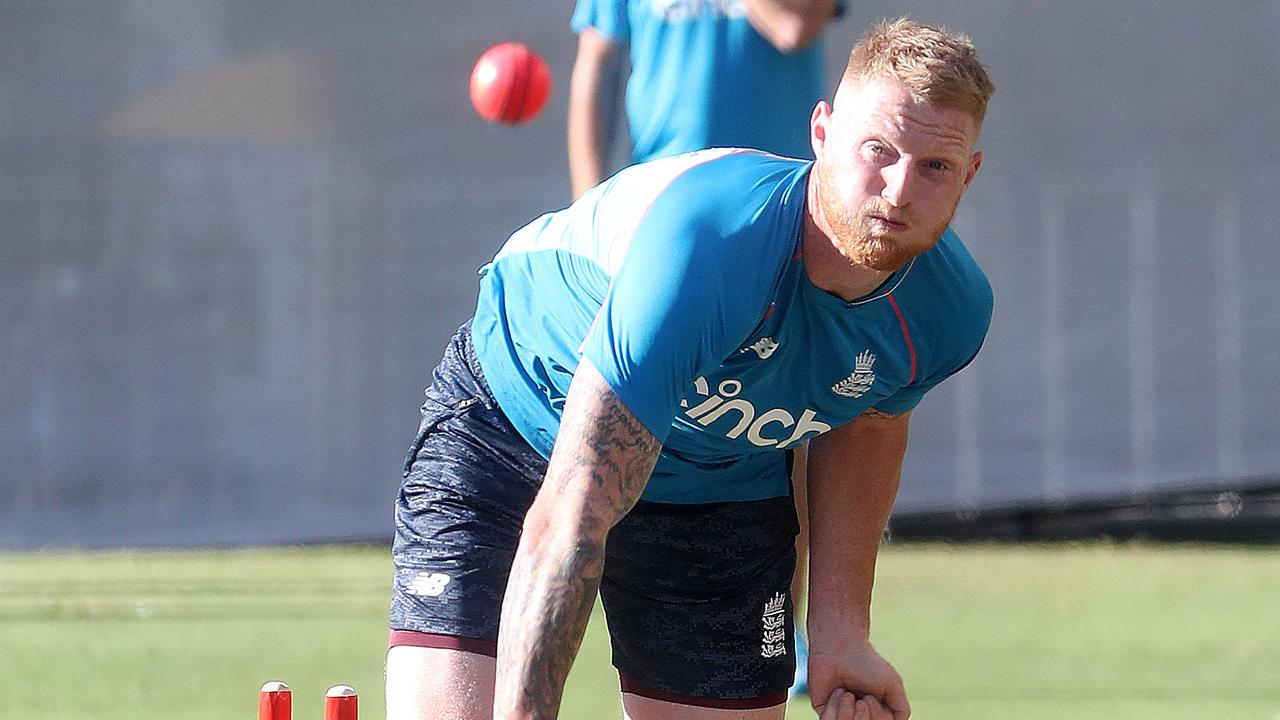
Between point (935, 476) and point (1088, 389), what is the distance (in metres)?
0.82

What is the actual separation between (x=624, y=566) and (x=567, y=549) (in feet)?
2.62

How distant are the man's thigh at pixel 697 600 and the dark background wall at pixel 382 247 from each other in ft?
17.6

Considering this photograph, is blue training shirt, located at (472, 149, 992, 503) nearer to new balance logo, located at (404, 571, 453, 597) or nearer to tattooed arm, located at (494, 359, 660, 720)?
tattooed arm, located at (494, 359, 660, 720)

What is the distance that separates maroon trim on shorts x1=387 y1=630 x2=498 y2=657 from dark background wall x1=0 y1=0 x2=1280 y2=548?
554cm

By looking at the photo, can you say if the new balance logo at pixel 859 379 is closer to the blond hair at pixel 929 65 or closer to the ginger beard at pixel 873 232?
the ginger beard at pixel 873 232

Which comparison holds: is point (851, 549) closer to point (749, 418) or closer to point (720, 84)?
point (749, 418)

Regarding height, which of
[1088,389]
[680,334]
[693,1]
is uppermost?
[693,1]

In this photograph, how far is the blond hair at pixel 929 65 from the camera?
2.63 meters

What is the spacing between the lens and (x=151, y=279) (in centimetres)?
870

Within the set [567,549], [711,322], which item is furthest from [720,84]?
[567,549]

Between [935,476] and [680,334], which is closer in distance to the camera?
[680,334]

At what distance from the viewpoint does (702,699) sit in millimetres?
3420

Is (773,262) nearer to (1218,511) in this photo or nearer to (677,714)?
(677,714)

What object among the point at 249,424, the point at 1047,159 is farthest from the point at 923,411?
the point at 249,424
